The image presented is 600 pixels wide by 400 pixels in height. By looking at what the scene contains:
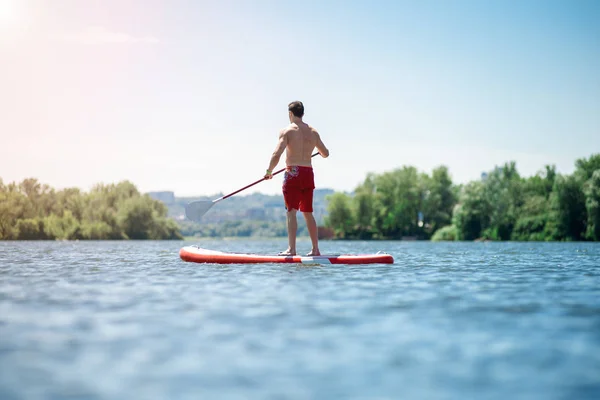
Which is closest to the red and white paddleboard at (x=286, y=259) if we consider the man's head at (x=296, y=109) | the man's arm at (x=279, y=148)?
the man's arm at (x=279, y=148)

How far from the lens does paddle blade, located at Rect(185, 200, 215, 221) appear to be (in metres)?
13.5

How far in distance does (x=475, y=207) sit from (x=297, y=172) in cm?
5309

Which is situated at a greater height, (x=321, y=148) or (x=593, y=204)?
(x=593, y=204)

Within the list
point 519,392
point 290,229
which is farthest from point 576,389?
point 290,229

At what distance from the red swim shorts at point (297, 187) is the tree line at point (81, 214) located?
53.7 metres

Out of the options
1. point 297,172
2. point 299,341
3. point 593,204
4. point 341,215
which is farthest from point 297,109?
point 341,215

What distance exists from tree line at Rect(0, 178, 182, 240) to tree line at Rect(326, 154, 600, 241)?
71.9 ft

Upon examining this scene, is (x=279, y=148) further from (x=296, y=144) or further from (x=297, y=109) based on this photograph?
(x=297, y=109)

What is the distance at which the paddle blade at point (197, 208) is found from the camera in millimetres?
13531

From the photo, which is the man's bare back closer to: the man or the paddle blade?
the man

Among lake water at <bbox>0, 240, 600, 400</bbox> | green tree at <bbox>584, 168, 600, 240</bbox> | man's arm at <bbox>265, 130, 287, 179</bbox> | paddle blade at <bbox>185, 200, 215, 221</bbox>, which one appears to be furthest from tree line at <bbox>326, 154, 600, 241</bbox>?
lake water at <bbox>0, 240, 600, 400</bbox>

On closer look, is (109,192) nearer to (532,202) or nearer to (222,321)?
(532,202)

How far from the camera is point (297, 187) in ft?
37.0

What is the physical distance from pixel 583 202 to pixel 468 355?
1942 inches
